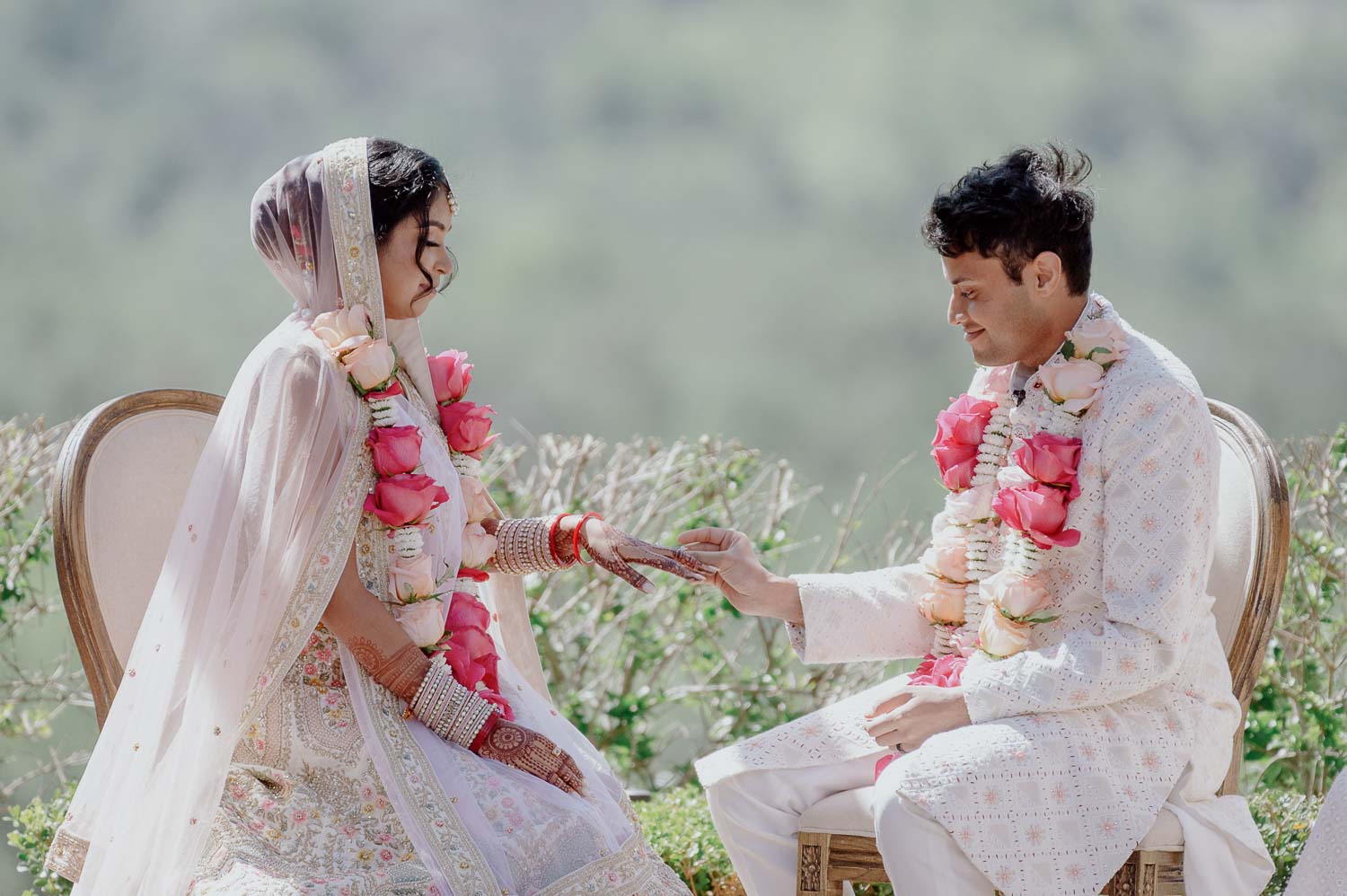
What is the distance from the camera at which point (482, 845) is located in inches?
98.7

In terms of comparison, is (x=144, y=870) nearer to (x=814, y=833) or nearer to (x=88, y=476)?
(x=88, y=476)

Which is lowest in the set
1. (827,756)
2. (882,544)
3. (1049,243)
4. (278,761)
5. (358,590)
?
(882,544)

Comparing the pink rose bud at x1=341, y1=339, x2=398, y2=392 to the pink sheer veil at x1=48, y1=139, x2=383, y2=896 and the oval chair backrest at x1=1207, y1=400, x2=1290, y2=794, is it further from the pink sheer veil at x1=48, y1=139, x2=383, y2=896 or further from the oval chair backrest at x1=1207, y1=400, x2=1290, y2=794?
the oval chair backrest at x1=1207, y1=400, x2=1290, y2=794

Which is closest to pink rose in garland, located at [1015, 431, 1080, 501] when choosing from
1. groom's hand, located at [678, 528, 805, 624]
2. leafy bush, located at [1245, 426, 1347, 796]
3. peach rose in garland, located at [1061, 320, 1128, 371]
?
peach rose in garland, located at [1061, 320, 1128, 371]

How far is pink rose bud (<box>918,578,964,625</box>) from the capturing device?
3.12 metres

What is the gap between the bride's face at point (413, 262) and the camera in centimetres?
286

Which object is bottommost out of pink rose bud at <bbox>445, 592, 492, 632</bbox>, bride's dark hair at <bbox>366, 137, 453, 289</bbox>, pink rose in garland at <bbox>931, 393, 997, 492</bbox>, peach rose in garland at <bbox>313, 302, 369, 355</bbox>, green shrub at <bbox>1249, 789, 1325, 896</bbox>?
green shrub at <bbox>1249, 789, 1325, 896</bbox>

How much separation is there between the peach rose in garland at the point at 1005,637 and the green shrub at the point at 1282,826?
6.24 ft

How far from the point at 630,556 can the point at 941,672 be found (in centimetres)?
72

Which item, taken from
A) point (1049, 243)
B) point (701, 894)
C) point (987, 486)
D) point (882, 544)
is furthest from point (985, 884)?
point (882, 544)

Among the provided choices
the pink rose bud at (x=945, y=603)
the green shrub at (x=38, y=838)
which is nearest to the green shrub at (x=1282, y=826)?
the pink rose bud at (x=945, y=603)

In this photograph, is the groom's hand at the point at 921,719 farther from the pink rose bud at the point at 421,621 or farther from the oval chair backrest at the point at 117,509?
the oval chair backrest at the point at 117,509

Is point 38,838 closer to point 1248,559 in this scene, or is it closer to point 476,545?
point 476,545

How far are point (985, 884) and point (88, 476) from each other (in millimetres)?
2026
